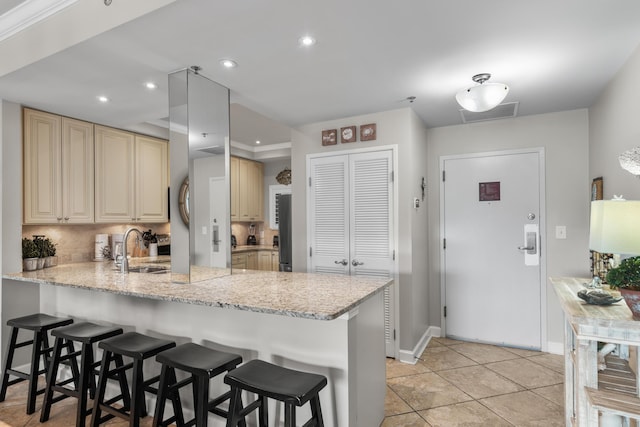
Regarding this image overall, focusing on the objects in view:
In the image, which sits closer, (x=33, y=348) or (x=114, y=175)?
(x=33, y=348)

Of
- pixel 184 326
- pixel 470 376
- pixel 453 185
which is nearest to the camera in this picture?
pixel 184 326

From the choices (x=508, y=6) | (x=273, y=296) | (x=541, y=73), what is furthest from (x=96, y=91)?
(x=541, y=73)

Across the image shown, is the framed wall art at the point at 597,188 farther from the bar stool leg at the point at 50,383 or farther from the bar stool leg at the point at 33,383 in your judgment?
the bar stool leg at the point at 33,383

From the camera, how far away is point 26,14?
2.28m

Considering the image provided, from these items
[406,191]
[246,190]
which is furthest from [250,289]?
[246,190]

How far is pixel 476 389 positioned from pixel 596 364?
1.41m

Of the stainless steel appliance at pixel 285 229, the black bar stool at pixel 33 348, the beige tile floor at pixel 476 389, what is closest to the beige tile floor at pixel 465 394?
the beige tile floor at pixel 476 389

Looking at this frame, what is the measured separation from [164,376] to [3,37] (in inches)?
100

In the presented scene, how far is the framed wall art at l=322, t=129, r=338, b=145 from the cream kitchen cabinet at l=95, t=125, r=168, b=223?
213 cm

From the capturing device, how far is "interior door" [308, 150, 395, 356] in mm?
3396

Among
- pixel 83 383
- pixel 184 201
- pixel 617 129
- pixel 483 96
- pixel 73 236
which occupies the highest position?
pixel 483 96

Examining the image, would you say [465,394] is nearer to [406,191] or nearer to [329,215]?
[406,191]

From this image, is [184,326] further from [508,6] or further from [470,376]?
[508,6]

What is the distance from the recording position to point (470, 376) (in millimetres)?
2980
